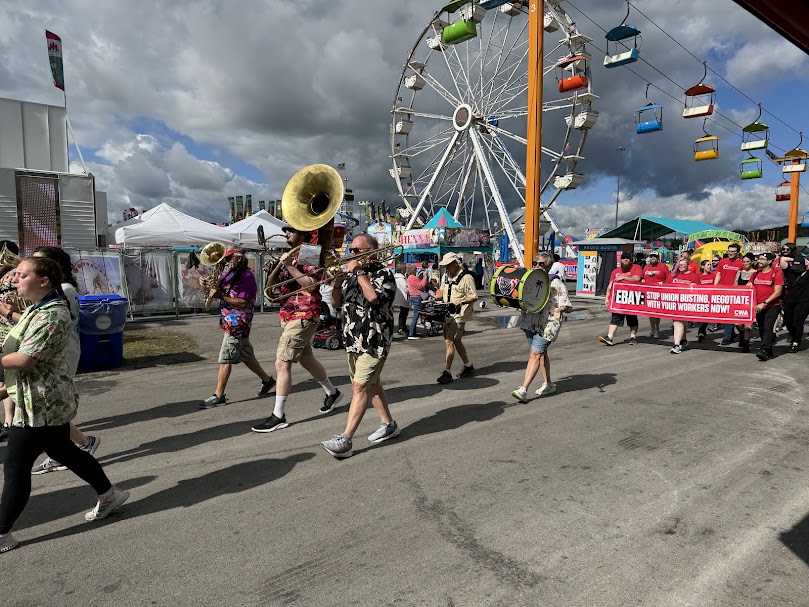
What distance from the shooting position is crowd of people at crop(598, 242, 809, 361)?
26.8 feet

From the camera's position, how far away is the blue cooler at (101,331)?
6980 millimetres

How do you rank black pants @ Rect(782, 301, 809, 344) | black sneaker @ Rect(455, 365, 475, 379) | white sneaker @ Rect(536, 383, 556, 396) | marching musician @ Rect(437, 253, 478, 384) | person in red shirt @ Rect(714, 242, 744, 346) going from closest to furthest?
white sneaker @ Rect(536, 383, 556, 396)
marching musician @ Rect(437, 253, 478, 384)
black sneaker @ Rect(455, 365, 475, 379)
black pants @ Rect(782, 301, 809, 344)
person in red shirt @ Rect(714, 242, 744, 346)

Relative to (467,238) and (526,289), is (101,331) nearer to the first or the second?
(526,289)

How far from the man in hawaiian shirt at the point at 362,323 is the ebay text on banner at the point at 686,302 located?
7.20 meters

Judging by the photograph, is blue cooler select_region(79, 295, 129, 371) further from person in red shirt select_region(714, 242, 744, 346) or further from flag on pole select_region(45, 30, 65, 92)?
person in red shirt select_region(714, 242, 744, 346)

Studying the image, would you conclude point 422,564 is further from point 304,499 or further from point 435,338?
point 435,338

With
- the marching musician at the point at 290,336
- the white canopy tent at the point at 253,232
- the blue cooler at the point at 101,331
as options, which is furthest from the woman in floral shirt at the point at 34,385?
the white canopy tent at the point at 253,232

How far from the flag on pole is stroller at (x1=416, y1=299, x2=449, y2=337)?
35.2ft

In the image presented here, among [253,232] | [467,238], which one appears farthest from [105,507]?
[467,238]

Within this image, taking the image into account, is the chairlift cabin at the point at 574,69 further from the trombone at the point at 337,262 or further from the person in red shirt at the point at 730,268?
the trombone at the point at 337,262

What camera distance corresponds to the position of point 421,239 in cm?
2061

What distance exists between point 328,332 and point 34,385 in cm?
658

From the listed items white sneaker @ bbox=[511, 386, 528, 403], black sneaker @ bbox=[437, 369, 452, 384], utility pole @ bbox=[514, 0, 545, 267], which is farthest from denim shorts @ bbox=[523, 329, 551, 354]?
utility pole @ bbox=[514, 0, 545, 267]

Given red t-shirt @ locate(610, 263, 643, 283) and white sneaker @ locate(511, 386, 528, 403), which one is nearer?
white sneaker @ locate(511, 386, 528, 403)
